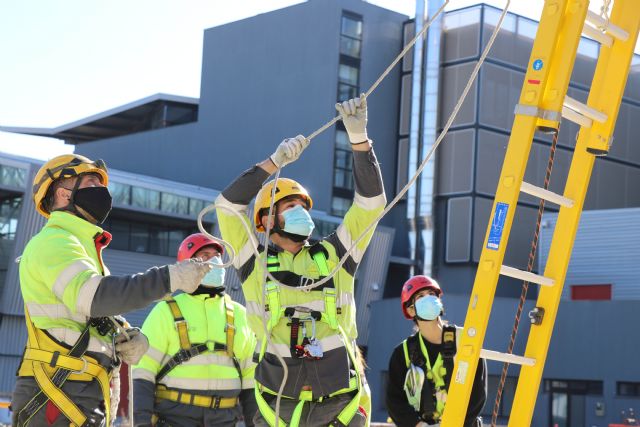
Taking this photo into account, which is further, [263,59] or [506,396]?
[263,59]

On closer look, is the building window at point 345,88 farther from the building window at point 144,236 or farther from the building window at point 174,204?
the building window at point 174,204

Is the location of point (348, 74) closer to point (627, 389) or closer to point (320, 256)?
point (627, 389)

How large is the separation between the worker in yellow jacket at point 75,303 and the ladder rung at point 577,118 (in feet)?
6.31

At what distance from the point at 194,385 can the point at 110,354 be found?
8.29 feet

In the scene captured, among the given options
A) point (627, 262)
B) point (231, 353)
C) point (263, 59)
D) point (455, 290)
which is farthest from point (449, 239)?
point (231, 353)

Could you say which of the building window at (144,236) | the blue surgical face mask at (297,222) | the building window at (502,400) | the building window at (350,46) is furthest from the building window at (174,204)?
the blue surgical face mask at (297,222)

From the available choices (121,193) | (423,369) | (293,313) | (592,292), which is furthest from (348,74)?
(293,313)

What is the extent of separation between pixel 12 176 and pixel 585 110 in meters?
32.2

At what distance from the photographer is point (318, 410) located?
611 centimetres

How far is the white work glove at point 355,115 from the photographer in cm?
604

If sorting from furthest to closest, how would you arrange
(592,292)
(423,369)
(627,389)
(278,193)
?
(592,292) → (627,389) → (423,369) → (278,193)

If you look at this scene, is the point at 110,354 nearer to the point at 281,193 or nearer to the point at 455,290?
the point at 281,193

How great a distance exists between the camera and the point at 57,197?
5707mm

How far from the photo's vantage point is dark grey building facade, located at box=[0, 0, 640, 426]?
46438 mm
